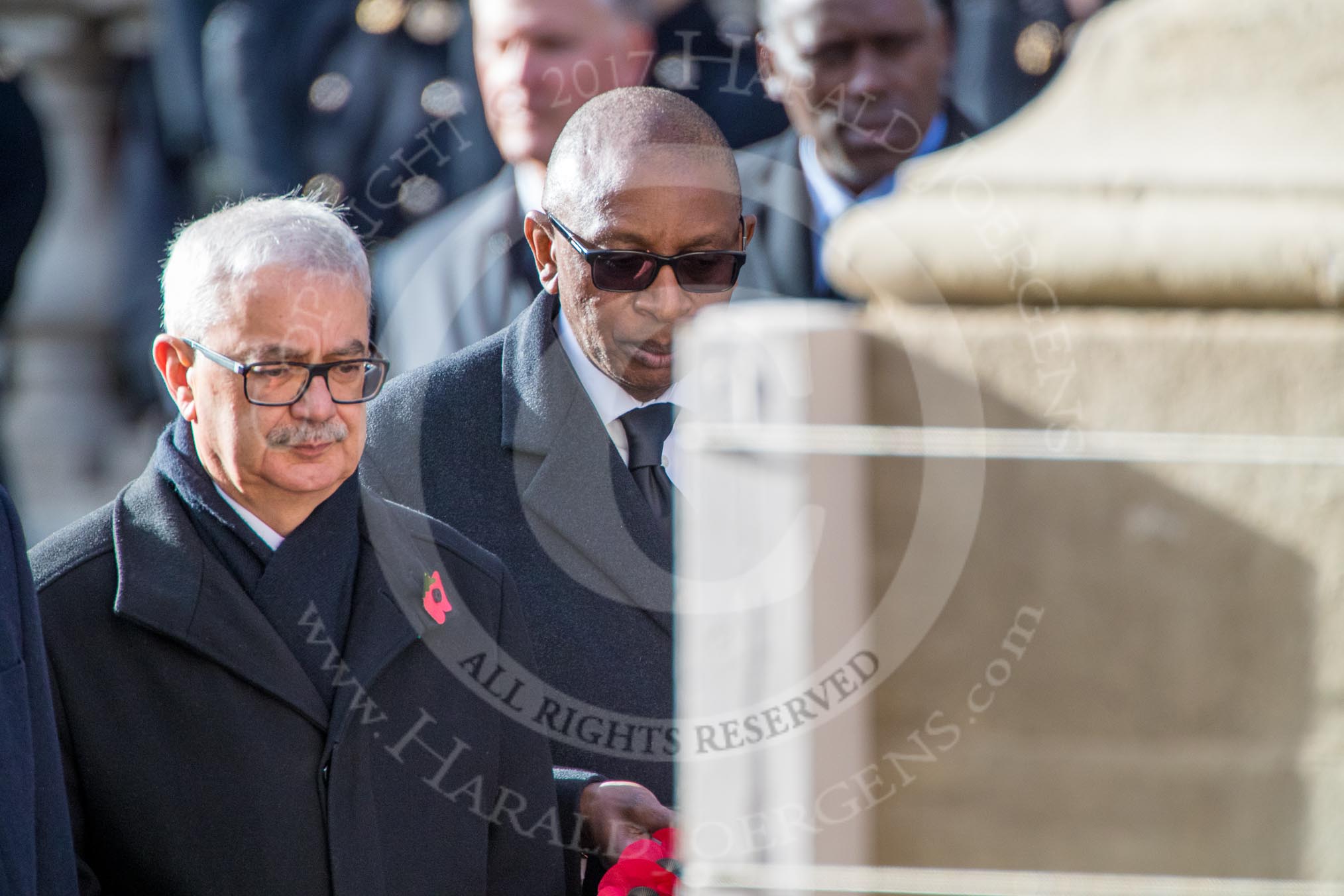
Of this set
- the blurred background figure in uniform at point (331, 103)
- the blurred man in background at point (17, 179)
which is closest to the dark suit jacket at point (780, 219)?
the blurred background figure in uniform at point (331, 103)

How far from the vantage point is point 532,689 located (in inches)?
93.4

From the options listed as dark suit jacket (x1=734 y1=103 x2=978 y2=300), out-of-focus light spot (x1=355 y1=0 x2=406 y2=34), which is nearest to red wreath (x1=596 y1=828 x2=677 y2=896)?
dark suit jacket (x1=734 y1=103 x2=978 y2=300)

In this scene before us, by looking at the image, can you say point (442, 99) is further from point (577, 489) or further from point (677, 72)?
point (577, 489)

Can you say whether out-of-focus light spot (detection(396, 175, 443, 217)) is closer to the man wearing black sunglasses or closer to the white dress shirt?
the man wearing black sunglasses

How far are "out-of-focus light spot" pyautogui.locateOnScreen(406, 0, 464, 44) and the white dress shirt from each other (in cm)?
156

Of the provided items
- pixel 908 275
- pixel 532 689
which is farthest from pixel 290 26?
Answer: pixel 908 275

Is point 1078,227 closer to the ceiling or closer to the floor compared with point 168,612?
closer to the ceiling

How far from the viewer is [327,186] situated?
3918mm

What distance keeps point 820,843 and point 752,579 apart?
0.25 meters

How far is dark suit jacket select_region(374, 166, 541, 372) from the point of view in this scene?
11.9 ft

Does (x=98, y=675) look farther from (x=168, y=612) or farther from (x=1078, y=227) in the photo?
(x=1078, y=227)

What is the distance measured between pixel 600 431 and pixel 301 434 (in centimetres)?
63

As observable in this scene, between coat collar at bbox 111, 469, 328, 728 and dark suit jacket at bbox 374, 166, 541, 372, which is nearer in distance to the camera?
coat collar at bbox 111, 469, 328, 728

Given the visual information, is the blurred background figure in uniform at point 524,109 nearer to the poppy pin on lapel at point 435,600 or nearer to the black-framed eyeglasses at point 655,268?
the black-framed eyeglasses at point 655,268
